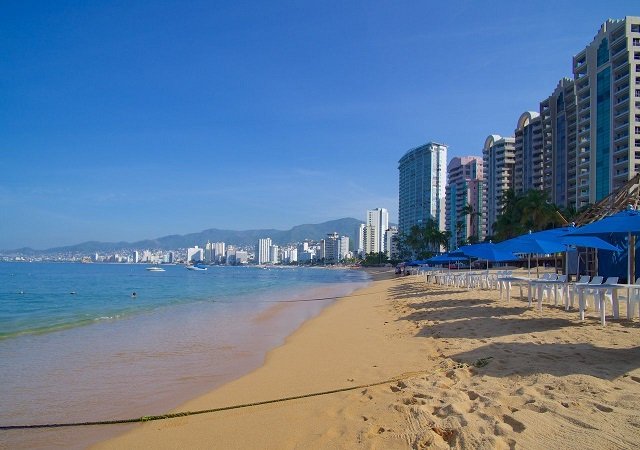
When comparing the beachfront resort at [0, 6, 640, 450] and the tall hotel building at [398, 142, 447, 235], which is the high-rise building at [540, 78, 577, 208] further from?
the tall hotel building at [398, 142, 447, 235]

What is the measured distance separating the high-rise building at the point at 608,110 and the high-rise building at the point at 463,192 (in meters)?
49.8

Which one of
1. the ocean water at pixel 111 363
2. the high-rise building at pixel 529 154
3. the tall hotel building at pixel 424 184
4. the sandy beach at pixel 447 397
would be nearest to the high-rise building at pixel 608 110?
the high-rise building at pixel 529 154

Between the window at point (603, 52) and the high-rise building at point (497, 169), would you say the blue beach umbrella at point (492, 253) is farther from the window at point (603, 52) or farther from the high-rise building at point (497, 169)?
the high-rise building at point (497, 169)

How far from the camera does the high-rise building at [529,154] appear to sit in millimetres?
85688

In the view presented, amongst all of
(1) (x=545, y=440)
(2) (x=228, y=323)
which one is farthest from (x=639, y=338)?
(2) (x=228, y=323)

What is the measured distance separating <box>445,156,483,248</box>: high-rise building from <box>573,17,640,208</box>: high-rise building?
49781 millimetres

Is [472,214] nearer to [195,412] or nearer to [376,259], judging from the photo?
[376,259]

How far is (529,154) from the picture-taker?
8825 centimetres

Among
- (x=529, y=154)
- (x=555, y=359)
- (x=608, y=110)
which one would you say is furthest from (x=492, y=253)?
(x=529, y=154)

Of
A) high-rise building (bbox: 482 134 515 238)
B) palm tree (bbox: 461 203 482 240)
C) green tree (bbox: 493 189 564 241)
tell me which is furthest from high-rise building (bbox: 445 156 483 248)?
green tree (bbox: 493 189 564 241)

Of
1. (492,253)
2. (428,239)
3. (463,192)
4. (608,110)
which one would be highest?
(608,110)

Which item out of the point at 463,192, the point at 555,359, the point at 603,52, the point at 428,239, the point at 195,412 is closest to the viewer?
the point at 195,412

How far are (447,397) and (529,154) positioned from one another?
93.4m

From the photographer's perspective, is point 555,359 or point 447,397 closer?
point 447,397
